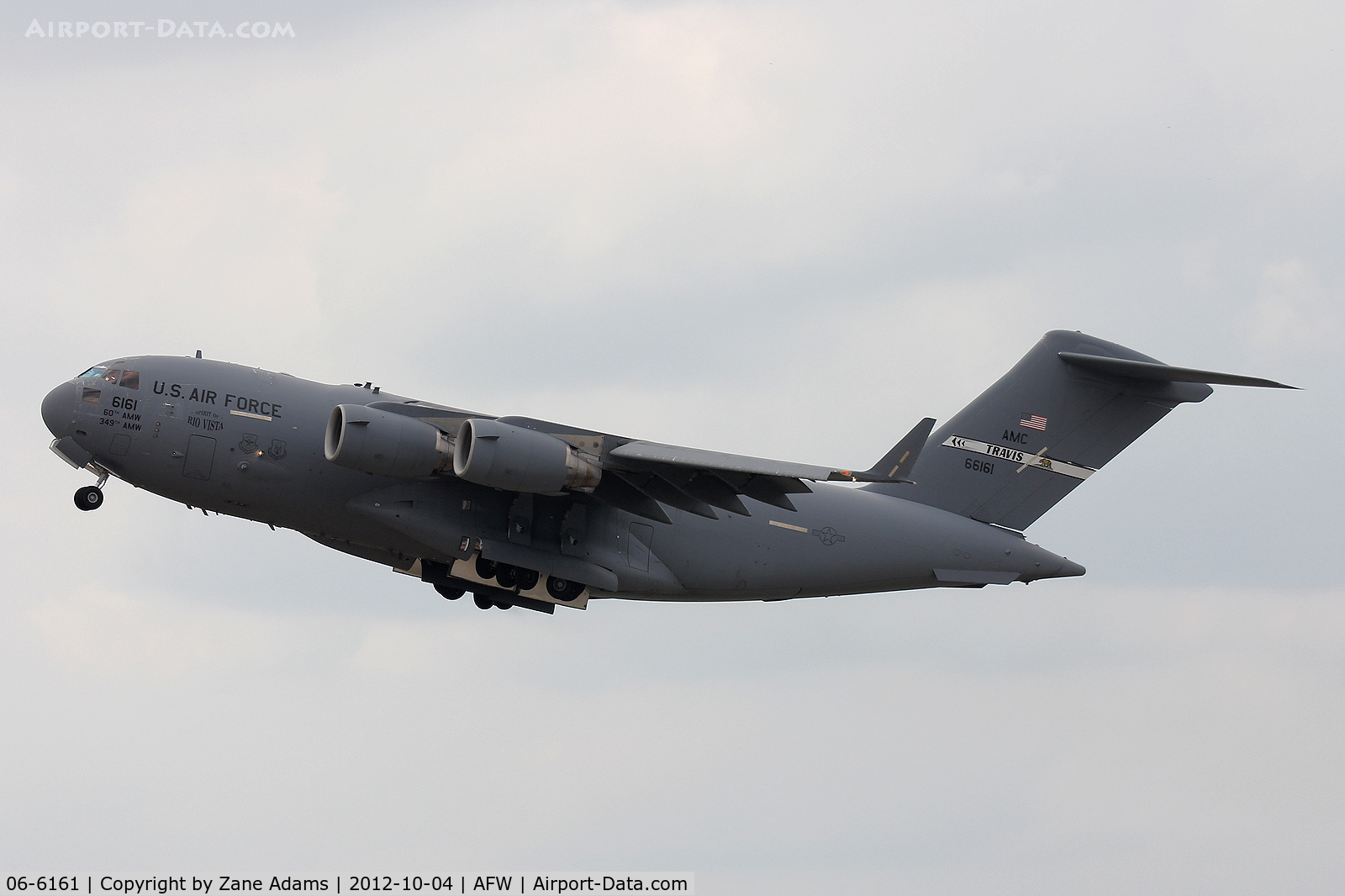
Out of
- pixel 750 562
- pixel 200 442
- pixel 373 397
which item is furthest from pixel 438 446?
pixel 750 562

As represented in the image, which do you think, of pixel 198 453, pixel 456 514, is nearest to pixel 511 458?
pixel 456 514

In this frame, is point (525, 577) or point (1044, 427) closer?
point (525, 577)

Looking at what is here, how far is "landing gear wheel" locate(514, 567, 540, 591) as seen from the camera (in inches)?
688

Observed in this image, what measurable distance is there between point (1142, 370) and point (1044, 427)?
141 cm

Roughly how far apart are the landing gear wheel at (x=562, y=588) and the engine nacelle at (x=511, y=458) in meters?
1.87

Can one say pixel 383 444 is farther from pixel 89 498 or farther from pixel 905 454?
pixel 905 454

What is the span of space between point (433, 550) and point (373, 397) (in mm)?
1792

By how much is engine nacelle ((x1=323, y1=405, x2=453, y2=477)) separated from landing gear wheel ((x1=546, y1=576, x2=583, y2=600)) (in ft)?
7.61

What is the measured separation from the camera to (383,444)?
50.9 ft

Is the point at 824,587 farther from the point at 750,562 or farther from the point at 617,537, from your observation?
the point at 617,537

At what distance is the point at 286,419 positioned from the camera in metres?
16.2

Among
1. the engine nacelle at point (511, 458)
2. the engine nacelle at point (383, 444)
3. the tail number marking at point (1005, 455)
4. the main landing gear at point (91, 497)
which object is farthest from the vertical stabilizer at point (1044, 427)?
the main landing gear at point (91, 497)

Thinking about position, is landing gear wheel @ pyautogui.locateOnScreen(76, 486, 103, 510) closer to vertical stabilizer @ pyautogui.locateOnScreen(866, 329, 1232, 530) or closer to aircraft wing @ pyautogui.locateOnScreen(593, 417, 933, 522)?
aircraft wing @ pyautogui.locateOnScreen(593, 417, 933, 522)

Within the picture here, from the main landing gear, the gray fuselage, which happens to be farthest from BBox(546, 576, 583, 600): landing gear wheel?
the main landing gear
